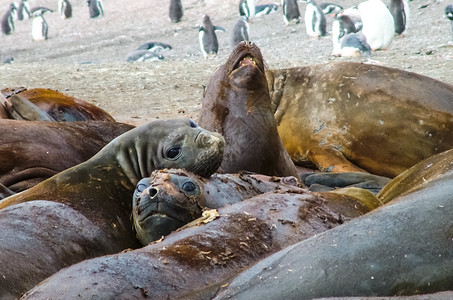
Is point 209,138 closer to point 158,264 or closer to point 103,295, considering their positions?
point 158,264

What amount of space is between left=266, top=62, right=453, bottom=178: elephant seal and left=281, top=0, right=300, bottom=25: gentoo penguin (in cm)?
1259

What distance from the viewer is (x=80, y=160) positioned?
483 centimetres

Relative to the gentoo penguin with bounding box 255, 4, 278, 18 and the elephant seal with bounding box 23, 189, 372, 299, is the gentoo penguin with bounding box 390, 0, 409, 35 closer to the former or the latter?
the gentoo penguin with bounding box 255, 4, 278, 18

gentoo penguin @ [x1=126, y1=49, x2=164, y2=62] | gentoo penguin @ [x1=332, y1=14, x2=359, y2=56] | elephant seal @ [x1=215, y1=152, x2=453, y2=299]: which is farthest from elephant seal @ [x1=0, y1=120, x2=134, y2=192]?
gentoo penguin @ [x1=126, y1=49, x2=164, y2=62]

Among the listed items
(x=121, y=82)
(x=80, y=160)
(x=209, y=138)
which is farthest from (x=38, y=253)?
(x=121, y=82)

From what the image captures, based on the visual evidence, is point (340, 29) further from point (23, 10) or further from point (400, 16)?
point (23, 10)

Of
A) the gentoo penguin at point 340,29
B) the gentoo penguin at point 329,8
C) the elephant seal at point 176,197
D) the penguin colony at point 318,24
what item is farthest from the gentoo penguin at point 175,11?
the elephant seal at point 176,197

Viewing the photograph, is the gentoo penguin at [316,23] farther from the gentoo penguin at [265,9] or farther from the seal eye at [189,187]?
the seal eye at [189,187]

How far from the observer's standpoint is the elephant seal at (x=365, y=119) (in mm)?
5203

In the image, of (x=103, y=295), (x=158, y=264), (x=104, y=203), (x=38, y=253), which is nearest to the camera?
(x=103, y=295)

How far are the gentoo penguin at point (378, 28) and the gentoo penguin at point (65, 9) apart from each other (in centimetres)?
946

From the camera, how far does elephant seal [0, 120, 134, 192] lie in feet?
15.3

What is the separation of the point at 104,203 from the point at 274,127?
1.53m

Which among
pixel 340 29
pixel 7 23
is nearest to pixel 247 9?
pixel 340 29
